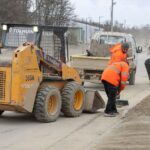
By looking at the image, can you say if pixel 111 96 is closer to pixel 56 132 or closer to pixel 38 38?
pixel 38 38

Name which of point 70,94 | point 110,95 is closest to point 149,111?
point 110,95

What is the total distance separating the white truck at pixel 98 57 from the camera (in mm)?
21000

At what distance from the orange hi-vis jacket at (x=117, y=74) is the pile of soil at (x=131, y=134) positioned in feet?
2.65

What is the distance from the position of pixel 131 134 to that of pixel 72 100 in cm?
326

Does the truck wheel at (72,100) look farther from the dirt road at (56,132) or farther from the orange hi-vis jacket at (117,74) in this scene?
the orange hi-vis jacket at (117,74)

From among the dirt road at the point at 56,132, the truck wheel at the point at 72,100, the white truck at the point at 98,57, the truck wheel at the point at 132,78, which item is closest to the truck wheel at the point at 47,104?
the dirt road at the point at 56,132

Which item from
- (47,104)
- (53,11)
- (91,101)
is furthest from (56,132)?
(53,11)

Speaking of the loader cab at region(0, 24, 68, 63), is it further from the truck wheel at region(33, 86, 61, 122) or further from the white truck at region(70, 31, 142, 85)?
the white truck at region(70, 31, 142, 85)

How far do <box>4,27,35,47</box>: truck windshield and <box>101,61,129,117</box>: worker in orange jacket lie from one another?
2.13 m

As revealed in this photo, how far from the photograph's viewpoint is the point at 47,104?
40.6 ft

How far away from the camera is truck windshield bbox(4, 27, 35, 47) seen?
1315 centimetres

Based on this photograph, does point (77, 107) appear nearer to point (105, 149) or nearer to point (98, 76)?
point (105, 149)

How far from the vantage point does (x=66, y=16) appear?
5869 cm

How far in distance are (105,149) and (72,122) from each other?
3846mm
